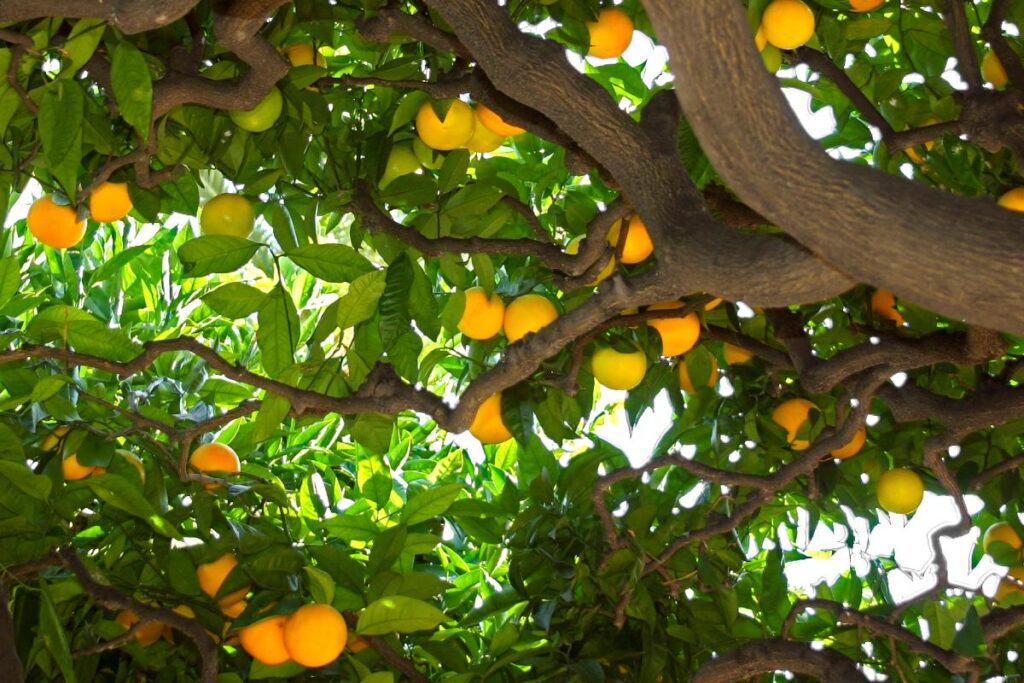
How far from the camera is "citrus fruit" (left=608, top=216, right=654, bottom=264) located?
62.8 inches

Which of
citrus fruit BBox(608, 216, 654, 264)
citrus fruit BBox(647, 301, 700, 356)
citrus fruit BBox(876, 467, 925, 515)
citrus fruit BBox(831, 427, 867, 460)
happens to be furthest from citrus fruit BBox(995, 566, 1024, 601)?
citrus fruit BBox(608, 216, 654, 264)

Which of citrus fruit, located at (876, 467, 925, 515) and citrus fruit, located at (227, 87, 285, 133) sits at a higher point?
citrus fruit, located at (227, 87, 285, 133)

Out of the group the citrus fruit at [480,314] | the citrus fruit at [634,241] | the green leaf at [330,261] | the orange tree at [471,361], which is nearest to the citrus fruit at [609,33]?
the orange tree at [471,361]

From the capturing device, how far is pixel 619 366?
167 centimetres

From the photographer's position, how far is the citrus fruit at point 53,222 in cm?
159

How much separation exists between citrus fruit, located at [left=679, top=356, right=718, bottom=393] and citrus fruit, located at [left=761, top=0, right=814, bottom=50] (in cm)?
51

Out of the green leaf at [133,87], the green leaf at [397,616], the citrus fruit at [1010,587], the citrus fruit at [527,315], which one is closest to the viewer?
the green leaf at [133,87]

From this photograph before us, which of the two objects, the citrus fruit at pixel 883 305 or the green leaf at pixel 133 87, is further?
the citrus fruit at pixel 883 305

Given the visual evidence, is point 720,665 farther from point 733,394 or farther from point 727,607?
point 733,394

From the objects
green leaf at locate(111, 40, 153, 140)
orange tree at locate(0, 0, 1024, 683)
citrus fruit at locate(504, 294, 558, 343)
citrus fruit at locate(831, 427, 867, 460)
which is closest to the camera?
green leaf at locate(111, 40, 153, 140)

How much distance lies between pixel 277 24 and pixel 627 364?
25.1 inches

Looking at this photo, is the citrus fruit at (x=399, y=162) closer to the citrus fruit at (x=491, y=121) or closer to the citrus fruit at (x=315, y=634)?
the citrus fruit at (x=491, y=121)

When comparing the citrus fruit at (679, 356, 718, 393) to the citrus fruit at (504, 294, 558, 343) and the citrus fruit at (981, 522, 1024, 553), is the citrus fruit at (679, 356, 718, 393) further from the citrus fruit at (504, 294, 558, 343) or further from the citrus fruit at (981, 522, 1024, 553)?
the citrus fruit at (981, 522, 1024, 553)

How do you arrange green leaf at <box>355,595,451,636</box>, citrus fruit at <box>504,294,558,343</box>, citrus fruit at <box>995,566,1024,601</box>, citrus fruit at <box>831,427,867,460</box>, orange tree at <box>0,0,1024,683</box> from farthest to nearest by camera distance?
1. citrus fruit at <box>995,566,1024,601</box>
2. citrus fruit at <box>831,427,867,460</box>
3. citrus fruit at <box>504,294,558,343</box>
4. green leaf at <box>355,595,451,636</box>
5. orange tree at <box>0,0,1024,683</box>
